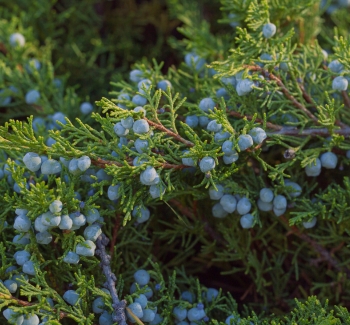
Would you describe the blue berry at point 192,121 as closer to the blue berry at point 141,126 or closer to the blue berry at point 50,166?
the blue berry at point 141,126

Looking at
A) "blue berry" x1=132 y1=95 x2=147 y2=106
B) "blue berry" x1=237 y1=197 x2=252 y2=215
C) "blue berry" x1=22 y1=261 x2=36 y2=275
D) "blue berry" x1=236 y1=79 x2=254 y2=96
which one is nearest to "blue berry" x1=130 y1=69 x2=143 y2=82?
"blue berry" x1=132 y1=95 x2=147 y2=106

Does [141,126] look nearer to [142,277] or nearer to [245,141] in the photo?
[245,141]

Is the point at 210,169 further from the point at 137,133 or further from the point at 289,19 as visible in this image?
the point at 289,19

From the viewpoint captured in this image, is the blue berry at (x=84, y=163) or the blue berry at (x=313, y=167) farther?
the blue berry at (x=313, y=167)

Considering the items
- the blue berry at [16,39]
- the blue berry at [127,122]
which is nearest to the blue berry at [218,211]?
the blue berry at [127,122]

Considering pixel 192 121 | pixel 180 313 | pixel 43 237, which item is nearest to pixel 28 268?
pixel 43 237

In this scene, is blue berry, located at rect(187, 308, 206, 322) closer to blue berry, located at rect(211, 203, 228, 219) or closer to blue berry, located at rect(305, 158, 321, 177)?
blue berry, located at rect(211, 203, 228, 219)
